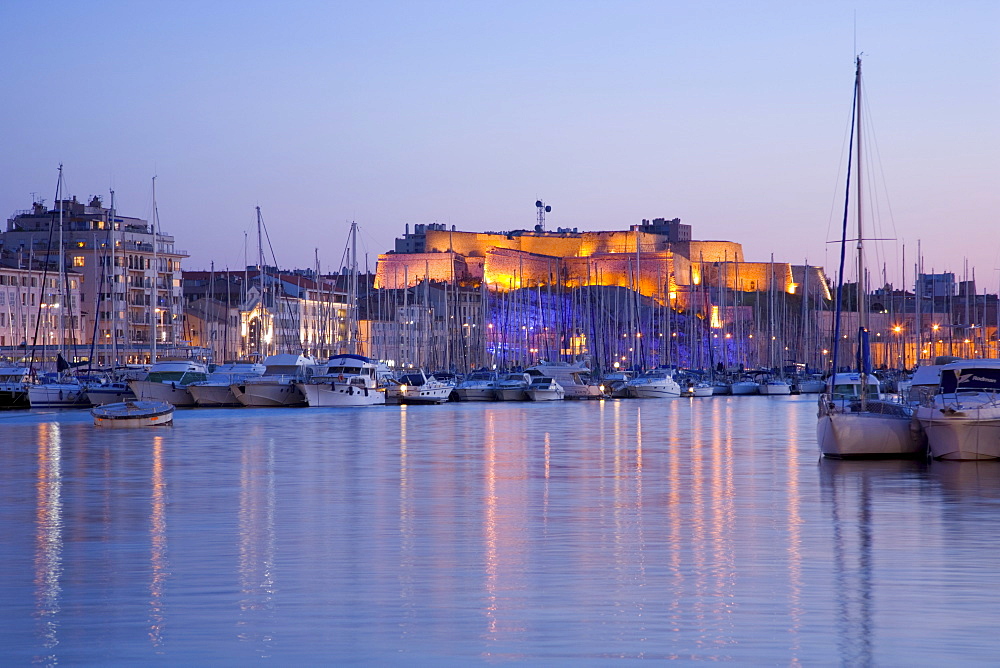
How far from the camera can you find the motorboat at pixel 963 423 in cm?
2616

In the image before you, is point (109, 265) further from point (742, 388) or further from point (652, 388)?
point (742, 388)

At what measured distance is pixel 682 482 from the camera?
24.7 meters

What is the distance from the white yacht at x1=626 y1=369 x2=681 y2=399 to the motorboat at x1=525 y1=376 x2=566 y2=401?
625 cm

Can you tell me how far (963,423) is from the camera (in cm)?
2620

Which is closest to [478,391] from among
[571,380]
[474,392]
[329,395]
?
[474,392]

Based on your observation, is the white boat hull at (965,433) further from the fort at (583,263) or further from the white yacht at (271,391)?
the fort at (583,263)

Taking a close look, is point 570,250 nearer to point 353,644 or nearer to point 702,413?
point 702,413

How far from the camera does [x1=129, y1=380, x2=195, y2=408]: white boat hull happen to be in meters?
62.1

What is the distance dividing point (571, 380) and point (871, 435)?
5577cm

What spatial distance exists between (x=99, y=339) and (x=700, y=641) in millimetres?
94183

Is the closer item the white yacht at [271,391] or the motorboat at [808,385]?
the white yacht at [271,391]

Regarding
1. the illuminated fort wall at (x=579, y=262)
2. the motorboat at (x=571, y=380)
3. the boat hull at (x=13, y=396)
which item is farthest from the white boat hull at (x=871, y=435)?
the illuminated fort wall at (x=579, y=262)

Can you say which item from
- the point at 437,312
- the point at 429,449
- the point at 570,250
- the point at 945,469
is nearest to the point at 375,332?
Result: the point at 437,312

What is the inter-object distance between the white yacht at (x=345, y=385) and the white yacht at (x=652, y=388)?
2005cm
